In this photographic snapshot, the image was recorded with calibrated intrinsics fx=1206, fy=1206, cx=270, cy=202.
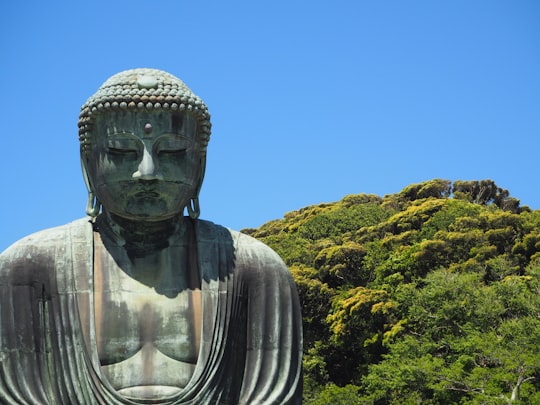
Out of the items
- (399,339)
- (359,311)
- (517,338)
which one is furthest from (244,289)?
(359,311)

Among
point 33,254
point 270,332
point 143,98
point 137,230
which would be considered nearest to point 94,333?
point 33,254

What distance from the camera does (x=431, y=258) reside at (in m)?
57.8

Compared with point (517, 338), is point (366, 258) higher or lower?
higher

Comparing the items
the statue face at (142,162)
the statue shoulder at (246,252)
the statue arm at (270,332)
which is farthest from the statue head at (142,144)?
the statue arm at (270,332)

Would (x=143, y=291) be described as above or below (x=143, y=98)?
below

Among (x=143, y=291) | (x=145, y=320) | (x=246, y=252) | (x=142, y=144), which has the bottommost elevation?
(x=145, y=320)

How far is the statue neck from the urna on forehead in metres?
0.68

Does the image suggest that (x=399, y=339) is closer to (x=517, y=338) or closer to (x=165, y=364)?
(x=517, y=338)

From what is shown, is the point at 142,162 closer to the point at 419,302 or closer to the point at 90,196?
the point at 90,196

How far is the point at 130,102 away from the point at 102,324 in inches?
74.7

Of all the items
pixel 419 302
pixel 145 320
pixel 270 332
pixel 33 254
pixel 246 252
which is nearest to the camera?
pixel 145 320

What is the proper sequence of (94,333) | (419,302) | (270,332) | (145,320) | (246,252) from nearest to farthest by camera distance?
(94,333) < (145,320) < (270,332) < (246,252) < (419,302)

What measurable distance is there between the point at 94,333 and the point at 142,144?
1643mm

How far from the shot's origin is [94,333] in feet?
33.0
